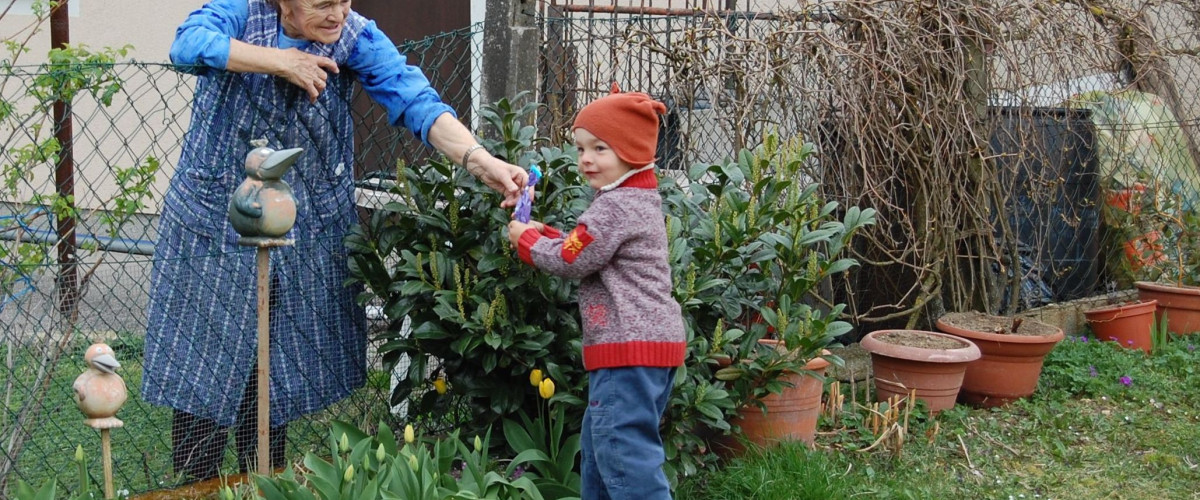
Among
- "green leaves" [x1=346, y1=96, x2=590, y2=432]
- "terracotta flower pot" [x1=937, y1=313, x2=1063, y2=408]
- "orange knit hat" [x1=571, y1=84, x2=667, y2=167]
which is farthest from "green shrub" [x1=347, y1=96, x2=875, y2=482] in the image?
"terracotta flower pot" [x1=937, y1=313, x2=1063, y2=408]

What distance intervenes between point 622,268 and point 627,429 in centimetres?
42

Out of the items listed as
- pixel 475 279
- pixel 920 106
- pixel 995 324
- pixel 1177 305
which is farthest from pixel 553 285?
pixel 1177 305

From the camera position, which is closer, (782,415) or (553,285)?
(553,285)

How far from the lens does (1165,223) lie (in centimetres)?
655

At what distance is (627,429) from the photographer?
289cm

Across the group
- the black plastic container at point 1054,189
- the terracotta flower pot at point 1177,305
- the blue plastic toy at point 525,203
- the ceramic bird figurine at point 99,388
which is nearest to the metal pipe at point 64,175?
the ceramic bird figurine at point 99,388

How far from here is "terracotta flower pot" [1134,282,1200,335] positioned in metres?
6.27

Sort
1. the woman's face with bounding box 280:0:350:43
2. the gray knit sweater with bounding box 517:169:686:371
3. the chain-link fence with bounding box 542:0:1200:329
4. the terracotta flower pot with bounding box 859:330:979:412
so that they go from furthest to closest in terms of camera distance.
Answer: the chain-link fence with bounding box 542:0:1200:329
the terracotta flower pot with bounding box 859:330:979:412
the woman's face with bounding box 280:0:350:43
the gray knit sweater with bounding box 517:169:686:371

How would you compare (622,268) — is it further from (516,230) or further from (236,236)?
(236,236)

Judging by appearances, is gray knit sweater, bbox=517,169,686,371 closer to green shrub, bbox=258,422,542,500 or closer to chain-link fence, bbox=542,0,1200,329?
green shrub, bbox=258,422,542,500

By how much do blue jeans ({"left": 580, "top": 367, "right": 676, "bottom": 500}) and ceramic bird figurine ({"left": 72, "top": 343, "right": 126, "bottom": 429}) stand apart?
45.9 inches

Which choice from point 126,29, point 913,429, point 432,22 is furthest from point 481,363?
point 126,29

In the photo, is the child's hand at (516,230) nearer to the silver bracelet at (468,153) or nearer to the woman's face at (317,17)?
the silver bracelet at (468,153)

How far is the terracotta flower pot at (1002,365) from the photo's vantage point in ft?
16.3
